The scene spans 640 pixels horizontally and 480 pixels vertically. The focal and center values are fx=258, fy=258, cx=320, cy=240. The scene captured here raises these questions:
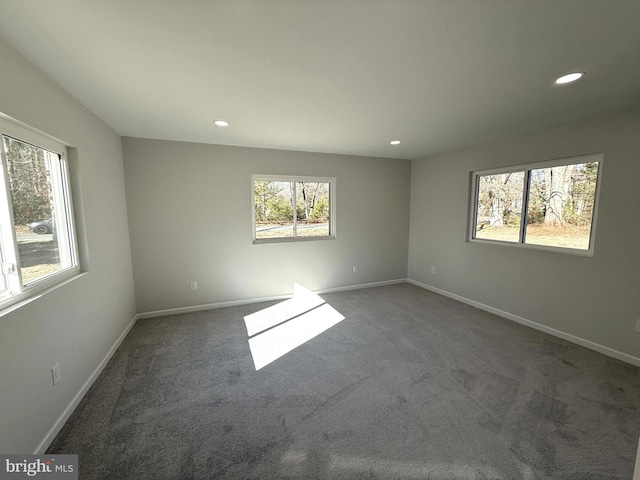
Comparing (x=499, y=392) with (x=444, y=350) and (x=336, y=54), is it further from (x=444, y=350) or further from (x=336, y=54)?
(x=336, y=54)

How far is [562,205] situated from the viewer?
9.64 feet

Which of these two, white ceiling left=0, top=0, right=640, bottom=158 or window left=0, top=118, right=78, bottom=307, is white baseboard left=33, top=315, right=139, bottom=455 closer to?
window left=0, top=118, right=78, bottom=307

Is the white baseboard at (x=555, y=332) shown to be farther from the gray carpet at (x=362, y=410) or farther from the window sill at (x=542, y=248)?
the window sill at (x=542, y=248)

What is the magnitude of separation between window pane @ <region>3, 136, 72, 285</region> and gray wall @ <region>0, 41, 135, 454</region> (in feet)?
0.50

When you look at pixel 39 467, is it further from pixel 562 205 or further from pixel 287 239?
pixel 562 205

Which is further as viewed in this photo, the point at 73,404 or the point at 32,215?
the point at 73,404

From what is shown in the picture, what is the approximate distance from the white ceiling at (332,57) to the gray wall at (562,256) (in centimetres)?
37

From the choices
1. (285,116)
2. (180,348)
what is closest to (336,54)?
(285,116)

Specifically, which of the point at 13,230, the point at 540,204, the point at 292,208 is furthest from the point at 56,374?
the point at 540,204

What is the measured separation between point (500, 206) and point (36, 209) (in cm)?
481

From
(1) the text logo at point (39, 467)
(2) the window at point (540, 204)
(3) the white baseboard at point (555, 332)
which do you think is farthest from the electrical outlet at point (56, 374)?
(2) the window at point (540, 204)

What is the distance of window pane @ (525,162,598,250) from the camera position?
2.74 m

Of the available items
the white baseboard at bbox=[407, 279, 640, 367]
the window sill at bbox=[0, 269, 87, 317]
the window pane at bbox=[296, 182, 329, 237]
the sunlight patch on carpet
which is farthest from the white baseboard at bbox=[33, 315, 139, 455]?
the white baseboard at bbox=[407, 279, 640, 367]

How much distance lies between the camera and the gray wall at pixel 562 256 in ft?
A: 7.95
